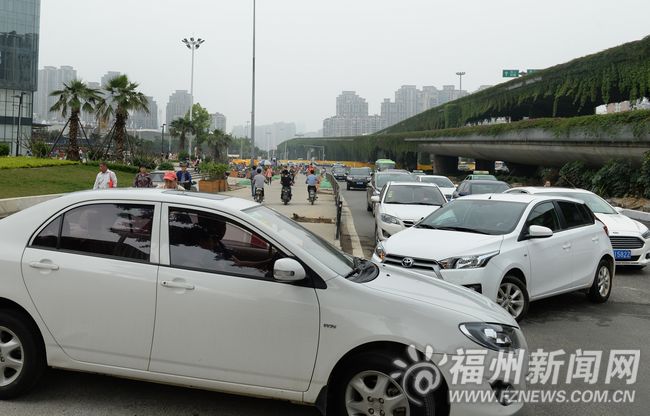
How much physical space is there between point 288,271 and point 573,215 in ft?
17.9

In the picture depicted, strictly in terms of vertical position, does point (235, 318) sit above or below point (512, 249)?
below

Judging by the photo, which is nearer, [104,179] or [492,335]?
[492,335]

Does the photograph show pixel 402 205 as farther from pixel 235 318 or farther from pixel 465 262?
pixel 235 318

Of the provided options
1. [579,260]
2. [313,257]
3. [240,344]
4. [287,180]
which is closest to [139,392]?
[240,344]

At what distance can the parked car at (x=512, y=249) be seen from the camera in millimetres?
6012

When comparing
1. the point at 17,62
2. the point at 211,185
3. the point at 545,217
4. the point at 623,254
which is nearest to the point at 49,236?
the point at 545,217

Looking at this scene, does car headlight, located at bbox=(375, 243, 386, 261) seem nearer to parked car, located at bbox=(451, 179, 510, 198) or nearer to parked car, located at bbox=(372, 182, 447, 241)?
parked car, located at bbox=(372, 182, 447, 241)

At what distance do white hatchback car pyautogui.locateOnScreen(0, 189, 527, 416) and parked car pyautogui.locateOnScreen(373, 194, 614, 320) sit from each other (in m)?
2.04

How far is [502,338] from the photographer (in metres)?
3.52

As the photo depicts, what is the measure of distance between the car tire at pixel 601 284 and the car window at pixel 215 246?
18.5 ft

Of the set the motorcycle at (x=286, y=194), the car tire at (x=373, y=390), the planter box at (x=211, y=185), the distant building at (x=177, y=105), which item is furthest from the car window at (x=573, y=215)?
the distant building at (x=177, y=105)

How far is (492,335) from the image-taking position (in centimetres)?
349

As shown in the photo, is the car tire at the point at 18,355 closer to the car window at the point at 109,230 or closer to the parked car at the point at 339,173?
the car window at the point at 109,230

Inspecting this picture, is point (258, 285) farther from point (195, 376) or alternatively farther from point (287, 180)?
point (287, 180)
